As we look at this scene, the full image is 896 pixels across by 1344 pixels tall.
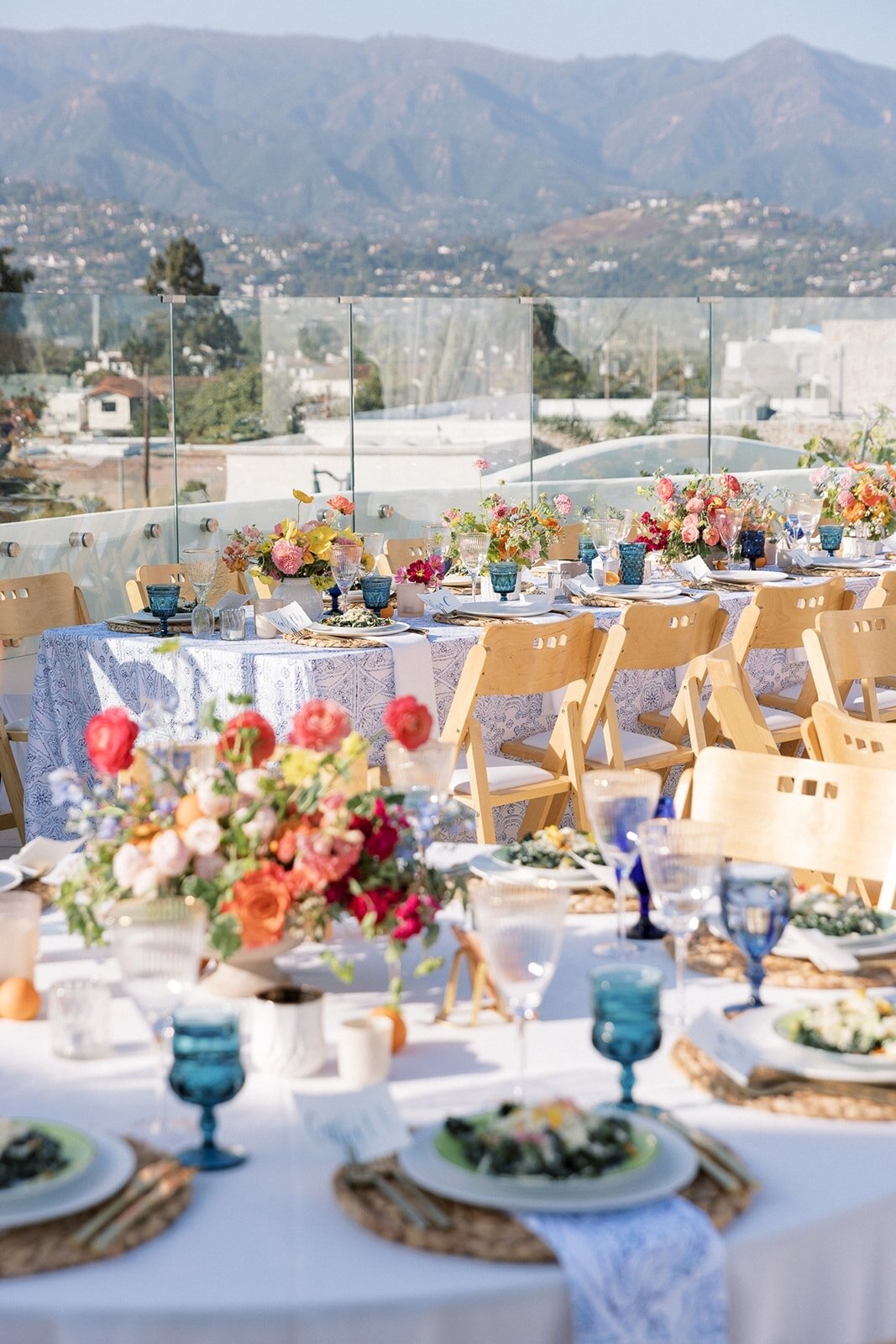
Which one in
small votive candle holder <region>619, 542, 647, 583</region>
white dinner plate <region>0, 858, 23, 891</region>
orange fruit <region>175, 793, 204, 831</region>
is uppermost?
small votive candle holder <region>619, 542, 647, 583</region>

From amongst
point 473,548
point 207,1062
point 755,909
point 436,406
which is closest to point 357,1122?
point 207,1062

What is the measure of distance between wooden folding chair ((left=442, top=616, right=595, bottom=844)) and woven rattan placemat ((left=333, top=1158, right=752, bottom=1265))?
263 cm

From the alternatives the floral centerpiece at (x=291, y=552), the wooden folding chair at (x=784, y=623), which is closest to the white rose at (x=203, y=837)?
the floral centerpiece at (x=291, y=552)

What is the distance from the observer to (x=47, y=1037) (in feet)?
5.81

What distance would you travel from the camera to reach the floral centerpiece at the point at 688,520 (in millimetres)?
5566

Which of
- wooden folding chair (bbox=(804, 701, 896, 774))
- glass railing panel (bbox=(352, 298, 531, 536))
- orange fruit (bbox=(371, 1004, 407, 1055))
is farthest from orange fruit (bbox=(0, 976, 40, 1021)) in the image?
glass railing panel (bbox=(352, 298, 531, 536))

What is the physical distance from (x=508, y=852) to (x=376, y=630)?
2.01 meters

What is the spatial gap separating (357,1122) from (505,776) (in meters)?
2.79

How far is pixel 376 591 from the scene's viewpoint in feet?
14.8

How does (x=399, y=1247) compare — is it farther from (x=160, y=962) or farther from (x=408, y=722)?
(x=408, y=722)

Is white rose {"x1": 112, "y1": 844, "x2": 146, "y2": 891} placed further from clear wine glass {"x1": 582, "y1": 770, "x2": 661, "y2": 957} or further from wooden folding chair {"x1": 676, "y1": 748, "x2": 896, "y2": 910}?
wooden folding chair {"x1": 676, "y1": 748, "x2": 896, "y2": 910}

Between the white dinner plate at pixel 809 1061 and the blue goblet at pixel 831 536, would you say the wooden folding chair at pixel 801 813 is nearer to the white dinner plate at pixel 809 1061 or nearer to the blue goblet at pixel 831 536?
the white dinner plate at pixel 809 1061

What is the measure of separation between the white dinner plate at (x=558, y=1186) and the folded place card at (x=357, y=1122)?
0.11ft

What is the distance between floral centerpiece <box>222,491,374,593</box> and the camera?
15.1ft
